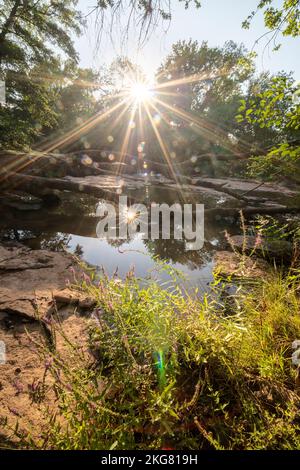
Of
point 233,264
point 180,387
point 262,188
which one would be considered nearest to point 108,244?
point 233,264

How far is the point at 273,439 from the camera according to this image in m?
1.23

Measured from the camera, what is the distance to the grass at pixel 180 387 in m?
1.23

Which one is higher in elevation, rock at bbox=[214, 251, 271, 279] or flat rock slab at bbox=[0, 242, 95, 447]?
rock at bbox=[214, 251, 271, 279]

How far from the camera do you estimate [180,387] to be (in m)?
→ 1.59

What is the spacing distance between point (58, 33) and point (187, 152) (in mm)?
19371

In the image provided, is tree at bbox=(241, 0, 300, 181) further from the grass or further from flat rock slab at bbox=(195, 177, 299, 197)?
flat rock slab at bbox=(195, 177, 299, 197)

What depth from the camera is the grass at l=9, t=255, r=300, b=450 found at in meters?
1.23

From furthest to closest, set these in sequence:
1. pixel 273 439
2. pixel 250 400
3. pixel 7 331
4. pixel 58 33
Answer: pixel 58 33 < pixel 7 331 < pixel 250 400 < pixel 273 439

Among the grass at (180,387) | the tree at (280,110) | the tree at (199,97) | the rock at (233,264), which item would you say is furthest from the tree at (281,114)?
the tree at (199,97)

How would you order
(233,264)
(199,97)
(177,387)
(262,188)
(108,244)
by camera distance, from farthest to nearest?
(199,97)
(262,188)
(108,244)
(233,264)
(177,387)

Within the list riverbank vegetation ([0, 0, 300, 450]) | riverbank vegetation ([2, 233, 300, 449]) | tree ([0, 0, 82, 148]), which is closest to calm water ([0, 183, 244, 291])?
riverbank vegetation ([0, 0, 300, 450])

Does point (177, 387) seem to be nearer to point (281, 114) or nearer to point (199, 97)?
point (281, 114)

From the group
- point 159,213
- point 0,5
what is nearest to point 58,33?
point 0,5
